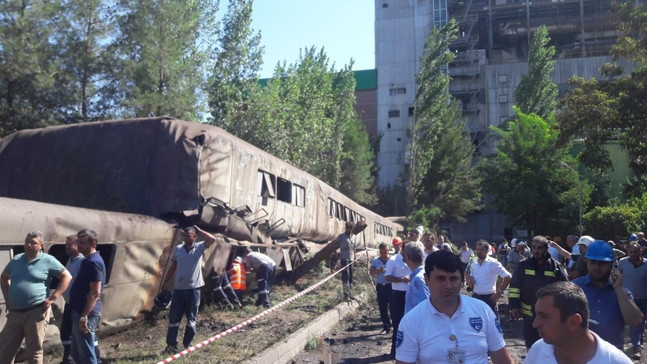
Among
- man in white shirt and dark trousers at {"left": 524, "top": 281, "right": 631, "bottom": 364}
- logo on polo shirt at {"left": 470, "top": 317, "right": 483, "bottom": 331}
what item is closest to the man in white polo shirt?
logo on polo shirt at {"left": 470, "top": 317, "right": 483, "bottom": 331}

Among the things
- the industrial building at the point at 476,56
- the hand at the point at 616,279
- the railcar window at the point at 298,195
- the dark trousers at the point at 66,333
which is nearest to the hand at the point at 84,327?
the dark trousers at the point at 66,333

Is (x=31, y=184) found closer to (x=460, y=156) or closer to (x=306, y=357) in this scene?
(x=306, y=357)

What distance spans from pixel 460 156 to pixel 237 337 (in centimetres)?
4505

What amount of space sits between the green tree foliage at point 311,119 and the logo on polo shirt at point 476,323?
84.7 ft

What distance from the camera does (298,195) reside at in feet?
50.6

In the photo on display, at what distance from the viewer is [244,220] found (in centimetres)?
1130

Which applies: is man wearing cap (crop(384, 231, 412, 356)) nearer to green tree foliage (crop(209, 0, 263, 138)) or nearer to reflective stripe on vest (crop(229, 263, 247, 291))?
reflective stripe on vest (crop(229, 263, 247, 291))

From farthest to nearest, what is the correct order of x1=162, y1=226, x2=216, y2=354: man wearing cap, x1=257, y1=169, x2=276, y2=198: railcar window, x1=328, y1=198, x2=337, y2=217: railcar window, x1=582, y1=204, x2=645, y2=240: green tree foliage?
x1=582, y1=204, x2=645, y2=240: green tree foliage
x1=328, y1=198, x2=337, y2=217: railcar window
x1=257, y1=169, x2=276, y2=198: railcar window
x1=162, y1=226, x2=216, y2=354: man wearing cap

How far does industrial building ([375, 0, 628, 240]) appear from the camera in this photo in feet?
186

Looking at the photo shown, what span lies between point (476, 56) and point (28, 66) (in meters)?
45.6

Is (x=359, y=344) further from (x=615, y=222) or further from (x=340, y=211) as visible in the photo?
(x=615, y=222)

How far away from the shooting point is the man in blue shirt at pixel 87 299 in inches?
241

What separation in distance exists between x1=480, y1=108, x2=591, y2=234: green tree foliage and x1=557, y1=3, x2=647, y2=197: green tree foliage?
2725cm

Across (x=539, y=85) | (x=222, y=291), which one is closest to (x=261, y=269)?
(x=222, y=291)
